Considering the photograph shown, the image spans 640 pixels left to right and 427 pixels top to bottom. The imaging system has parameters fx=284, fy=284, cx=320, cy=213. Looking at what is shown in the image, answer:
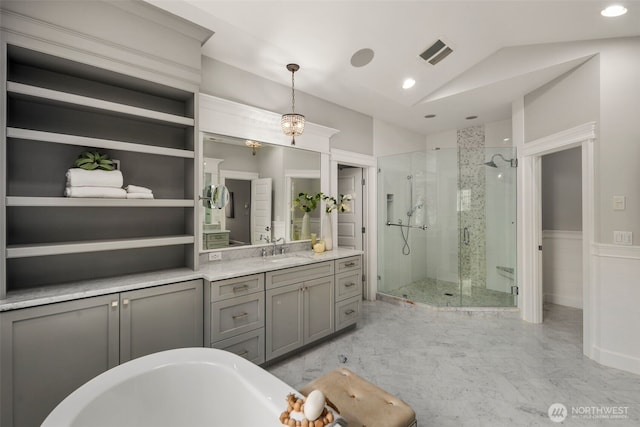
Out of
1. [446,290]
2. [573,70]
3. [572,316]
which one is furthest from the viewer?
[446,290]

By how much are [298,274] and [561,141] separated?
117 inches

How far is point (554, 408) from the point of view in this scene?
6.36 ft

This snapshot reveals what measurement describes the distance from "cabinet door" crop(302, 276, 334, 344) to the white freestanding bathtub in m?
1.29

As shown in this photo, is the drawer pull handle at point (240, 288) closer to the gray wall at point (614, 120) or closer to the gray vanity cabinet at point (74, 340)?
the gray vanity cabinet at point (74, 340)

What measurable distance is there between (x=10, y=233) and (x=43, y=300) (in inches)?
23.2

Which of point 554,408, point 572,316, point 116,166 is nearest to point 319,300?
point 554,408

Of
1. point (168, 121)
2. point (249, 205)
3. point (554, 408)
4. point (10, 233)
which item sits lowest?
point (554, 408)

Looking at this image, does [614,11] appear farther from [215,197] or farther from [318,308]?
[215,197]

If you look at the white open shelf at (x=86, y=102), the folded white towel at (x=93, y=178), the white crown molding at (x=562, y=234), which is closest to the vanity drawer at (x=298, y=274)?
the folded white towel at (x=93, y=178)

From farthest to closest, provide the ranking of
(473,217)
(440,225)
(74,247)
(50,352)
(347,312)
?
(473,217), (440,225), (347,312), (74,247), (50,352)

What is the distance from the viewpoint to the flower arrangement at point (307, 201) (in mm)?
3322

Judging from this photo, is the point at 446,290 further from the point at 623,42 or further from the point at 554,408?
the point at 623,42

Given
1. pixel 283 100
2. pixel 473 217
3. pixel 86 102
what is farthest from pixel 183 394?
pixel 473 217

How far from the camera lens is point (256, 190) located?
294 centimetres
